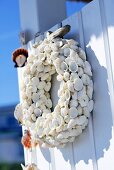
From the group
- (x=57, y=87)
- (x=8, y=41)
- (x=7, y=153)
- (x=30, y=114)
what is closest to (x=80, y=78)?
(x=57, y=87)

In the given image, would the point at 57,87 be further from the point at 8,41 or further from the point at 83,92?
the point at 8,41

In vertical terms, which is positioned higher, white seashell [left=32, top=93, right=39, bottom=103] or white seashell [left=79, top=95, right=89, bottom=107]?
white seashell [left=32, top=93, right=39, bottom=103]

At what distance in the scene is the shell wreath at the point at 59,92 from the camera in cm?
173

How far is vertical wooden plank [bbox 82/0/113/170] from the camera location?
1.66m

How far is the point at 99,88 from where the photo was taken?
5.65 ft

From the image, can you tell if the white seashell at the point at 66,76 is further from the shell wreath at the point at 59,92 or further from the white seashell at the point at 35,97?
the white seashell at the point at 35,97

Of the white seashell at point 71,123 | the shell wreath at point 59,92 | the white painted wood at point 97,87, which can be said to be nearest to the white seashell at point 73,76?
the shell wreath at point 59,92

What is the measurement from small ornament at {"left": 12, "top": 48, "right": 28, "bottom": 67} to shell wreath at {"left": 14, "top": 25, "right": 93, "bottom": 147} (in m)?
0.19

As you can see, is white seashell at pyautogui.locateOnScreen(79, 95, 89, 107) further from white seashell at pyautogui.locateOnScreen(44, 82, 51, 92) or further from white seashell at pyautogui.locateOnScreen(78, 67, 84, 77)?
white seashell at pyautogui.locateOnScreen(44, 82, 51, 92)

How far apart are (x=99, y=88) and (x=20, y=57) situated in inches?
28.8

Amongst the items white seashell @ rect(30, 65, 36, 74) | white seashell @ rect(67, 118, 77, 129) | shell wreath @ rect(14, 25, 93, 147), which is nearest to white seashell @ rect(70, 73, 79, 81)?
shell wreath @ rect(14, 25, 93, 147)

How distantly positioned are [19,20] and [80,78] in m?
1.10

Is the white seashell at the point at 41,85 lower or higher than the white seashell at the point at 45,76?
lower

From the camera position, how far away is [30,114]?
6.57 feet
